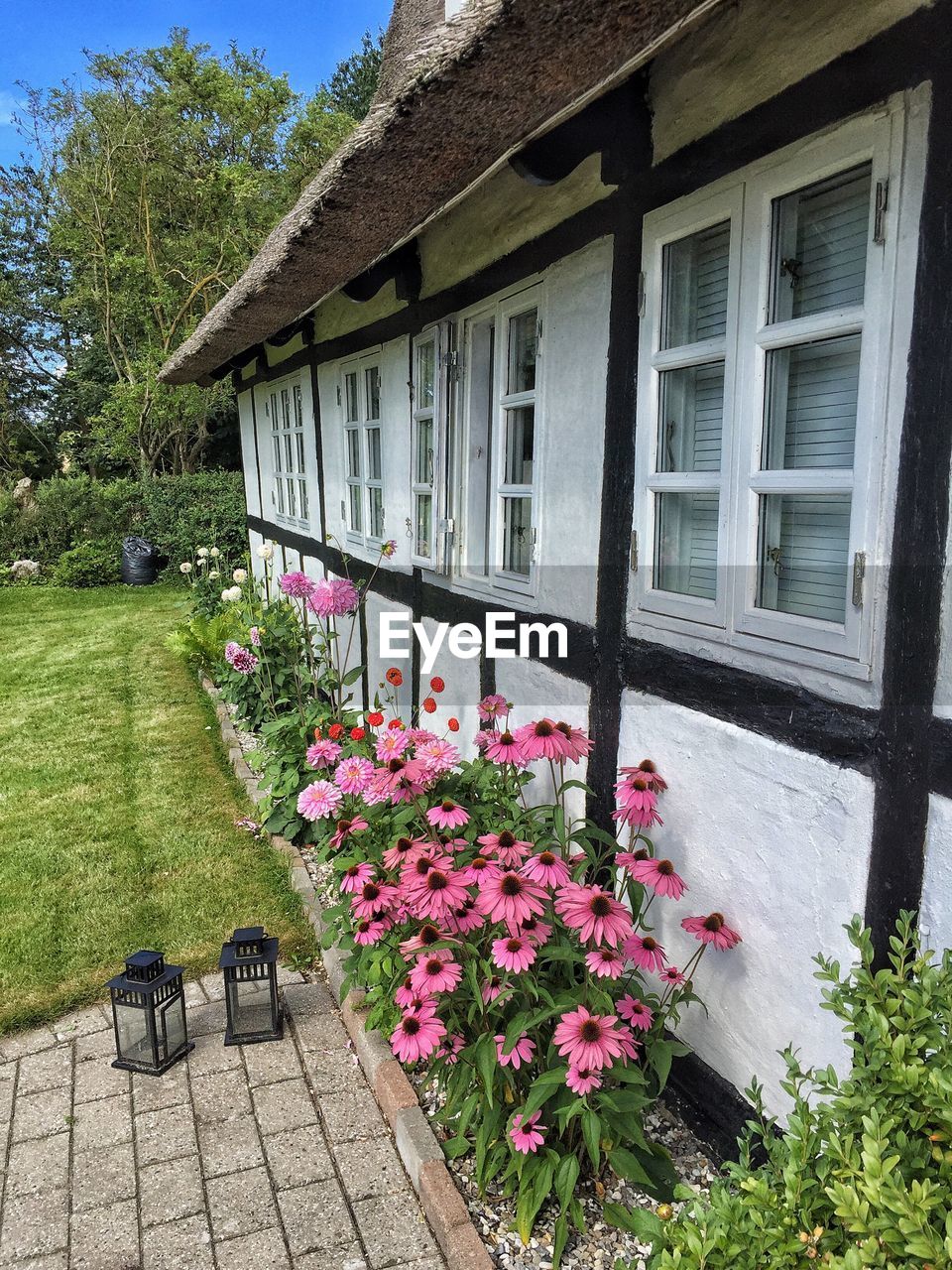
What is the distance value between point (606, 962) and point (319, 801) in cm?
111

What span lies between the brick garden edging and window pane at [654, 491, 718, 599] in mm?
1639

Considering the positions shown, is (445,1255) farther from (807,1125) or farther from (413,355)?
(413,355)

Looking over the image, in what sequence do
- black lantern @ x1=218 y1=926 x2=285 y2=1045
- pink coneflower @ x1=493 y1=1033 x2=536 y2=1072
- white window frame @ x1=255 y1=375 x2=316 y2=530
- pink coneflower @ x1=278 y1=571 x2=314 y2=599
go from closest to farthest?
pink coneflower @ x1=493 y1=1033 x2=536 y2=1072, black lantern @ x1=218 y1=926 x2=285 y2=1045, pink coneflower @ x1=278 y1=571 x2=314 y2=599, white window frame @ x1=255 y1=375 x2=316 y2=530

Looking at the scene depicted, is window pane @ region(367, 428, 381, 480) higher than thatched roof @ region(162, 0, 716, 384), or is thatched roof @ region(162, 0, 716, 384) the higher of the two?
thatched roof @ region(162, 0, 716, 384)

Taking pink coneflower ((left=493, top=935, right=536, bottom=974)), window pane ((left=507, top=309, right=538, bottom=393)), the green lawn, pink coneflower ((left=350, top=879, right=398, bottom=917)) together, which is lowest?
the green lawn

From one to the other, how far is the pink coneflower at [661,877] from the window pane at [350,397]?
4033 mm

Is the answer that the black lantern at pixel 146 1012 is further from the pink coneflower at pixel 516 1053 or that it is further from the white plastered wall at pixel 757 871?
the white plastered wall at pixel 757 871

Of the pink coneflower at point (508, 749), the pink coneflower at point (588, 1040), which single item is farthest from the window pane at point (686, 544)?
the pink coneflower at point (588, 1040)

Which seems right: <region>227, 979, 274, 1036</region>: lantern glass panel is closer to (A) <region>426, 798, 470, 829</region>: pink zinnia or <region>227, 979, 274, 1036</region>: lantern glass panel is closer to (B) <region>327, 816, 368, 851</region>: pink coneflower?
(B) <region>327, 816, 368, 851</region>: pink coneflower

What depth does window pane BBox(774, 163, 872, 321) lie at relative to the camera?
179 centimetres

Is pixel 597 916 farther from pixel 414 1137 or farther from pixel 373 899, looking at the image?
pixel 414 1137

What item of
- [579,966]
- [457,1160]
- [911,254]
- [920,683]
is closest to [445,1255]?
[457,1160]

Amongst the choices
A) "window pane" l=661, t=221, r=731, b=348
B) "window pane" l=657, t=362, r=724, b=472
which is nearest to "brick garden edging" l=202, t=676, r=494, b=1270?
"window pane" l=657, t=362, r=724, b=472

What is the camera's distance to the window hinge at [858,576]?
174 cm
